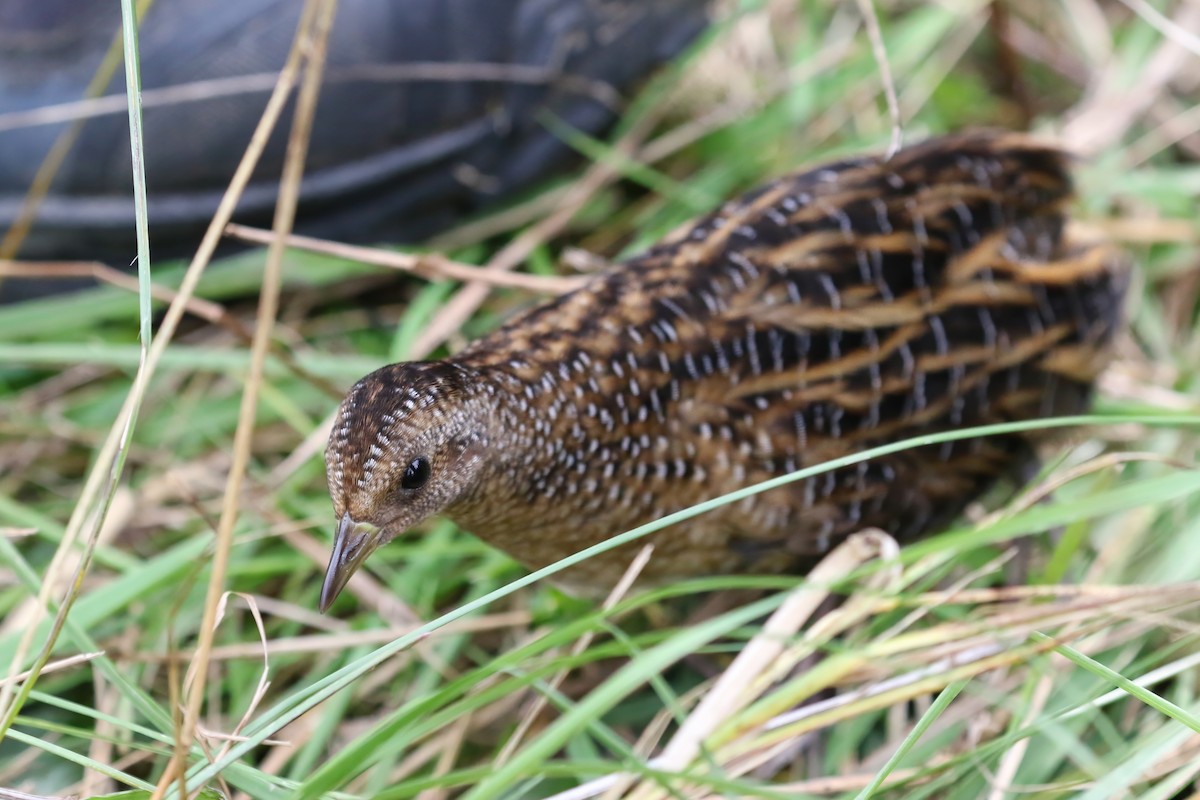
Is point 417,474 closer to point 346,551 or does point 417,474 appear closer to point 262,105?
Answer: point 346,551

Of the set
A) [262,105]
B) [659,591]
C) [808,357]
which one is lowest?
[659,591]

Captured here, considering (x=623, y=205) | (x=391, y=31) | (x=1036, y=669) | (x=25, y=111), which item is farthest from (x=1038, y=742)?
(x=25, y=111)

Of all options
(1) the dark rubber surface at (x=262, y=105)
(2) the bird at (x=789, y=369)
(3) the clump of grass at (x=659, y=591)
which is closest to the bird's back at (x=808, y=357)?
(2) the bird at (x=789, y=369)

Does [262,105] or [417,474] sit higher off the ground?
[262,105]

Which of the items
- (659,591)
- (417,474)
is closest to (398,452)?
(417,474)

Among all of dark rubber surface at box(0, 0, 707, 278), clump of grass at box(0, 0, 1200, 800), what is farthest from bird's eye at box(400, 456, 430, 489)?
dark rubber surface at box(0, 0, 707, 278)

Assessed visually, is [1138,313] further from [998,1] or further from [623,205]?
[623,205]

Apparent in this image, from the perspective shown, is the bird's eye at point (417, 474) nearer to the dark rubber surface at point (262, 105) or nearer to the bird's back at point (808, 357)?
the bird's back at point (808, 357)
